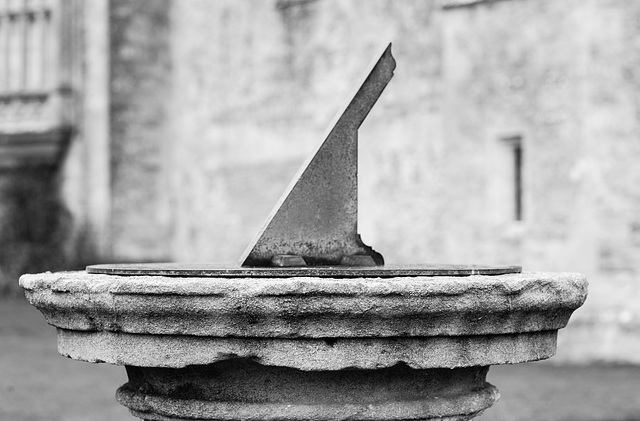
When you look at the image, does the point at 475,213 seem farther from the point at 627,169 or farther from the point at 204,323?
the point at 204,323

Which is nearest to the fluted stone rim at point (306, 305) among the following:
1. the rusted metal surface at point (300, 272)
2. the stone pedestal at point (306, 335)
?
the stone pedestal at point (306, 335)

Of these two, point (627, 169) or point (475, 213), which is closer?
point (627, 169)

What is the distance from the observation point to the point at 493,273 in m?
3.37

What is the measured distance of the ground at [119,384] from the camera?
25.5 ft

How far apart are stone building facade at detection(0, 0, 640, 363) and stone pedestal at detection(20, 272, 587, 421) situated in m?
7.99

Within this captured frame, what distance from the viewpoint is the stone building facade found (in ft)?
36.2

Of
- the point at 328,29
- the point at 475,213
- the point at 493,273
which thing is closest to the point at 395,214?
the point at 475,213

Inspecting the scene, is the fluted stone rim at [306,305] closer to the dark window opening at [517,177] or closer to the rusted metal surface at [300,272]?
the rusted metal surface at [300,272]

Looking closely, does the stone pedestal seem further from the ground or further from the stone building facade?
the stone building facade

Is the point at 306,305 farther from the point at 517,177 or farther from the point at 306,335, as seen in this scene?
the point at 517,177

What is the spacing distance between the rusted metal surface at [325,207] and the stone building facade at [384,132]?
7.74 meters

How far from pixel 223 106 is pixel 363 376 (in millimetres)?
13040

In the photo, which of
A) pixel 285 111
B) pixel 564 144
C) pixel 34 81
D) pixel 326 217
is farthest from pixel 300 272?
pixel 34 81

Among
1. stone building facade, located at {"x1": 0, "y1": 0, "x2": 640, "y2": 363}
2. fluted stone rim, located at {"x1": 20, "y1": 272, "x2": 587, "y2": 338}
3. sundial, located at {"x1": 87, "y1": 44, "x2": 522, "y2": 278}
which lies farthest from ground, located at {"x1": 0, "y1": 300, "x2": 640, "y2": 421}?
fluted stone rim, located at {"x1": 20, "y1": 272, "x2": 587, "y2": 338}
